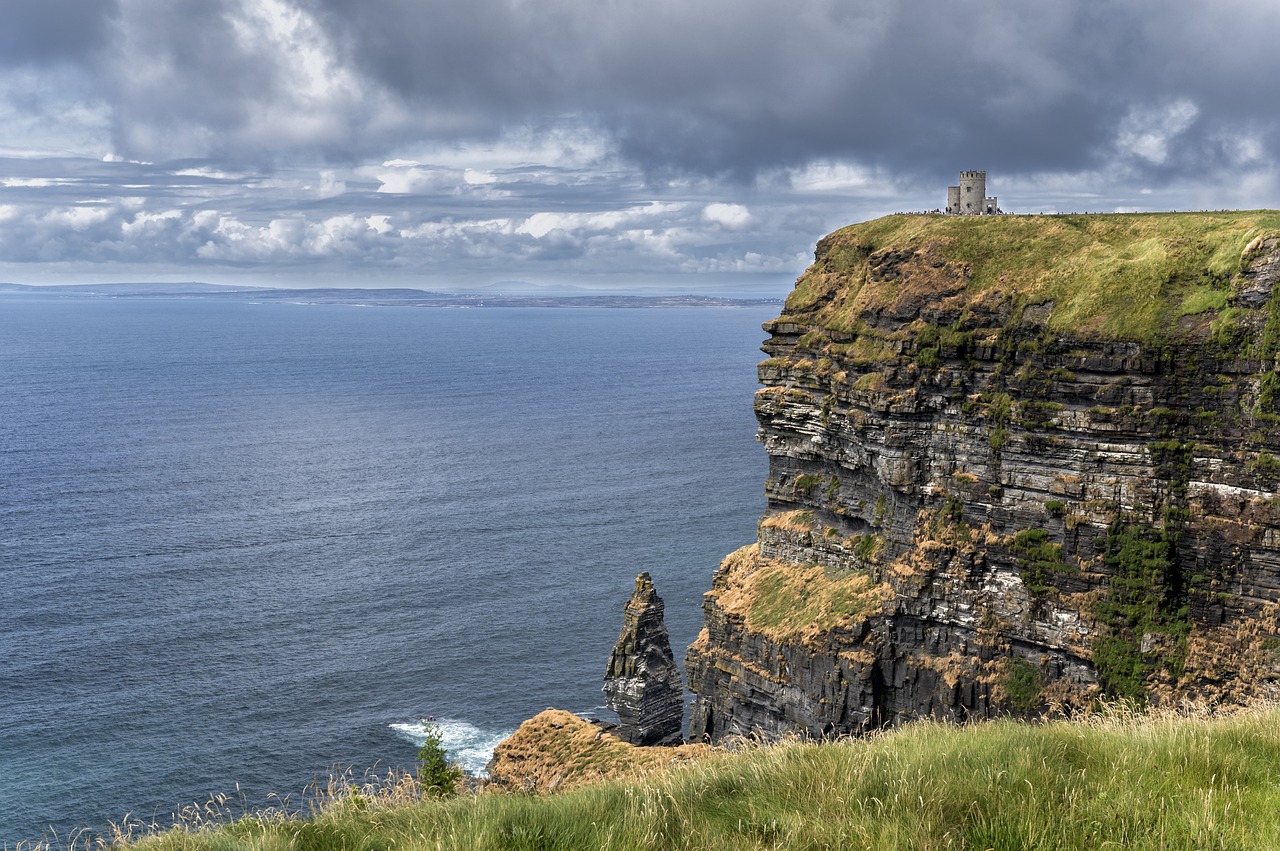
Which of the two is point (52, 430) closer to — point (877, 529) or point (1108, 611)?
point (877, 529)

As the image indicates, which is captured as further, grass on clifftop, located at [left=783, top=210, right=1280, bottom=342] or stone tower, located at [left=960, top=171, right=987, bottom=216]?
stone tower, located at [left=960, top=171, right=987, bottom=216]

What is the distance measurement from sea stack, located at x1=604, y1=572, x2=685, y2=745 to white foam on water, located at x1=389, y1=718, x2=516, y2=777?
1033 centimetres

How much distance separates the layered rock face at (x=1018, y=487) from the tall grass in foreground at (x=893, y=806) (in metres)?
32.1

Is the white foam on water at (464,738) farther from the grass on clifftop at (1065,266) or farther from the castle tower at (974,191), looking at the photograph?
the castle tower at (974,191)

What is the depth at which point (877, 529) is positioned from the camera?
56.2 meters

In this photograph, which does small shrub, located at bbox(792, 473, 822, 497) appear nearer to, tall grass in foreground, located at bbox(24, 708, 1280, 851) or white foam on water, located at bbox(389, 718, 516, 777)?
white foam on water, located at bbox(389, 718, 516, 777)

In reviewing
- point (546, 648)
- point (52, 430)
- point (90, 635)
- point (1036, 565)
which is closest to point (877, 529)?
point (1036, 565)

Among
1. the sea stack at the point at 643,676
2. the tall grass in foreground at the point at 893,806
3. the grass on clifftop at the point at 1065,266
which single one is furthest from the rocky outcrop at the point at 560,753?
the tall grass in foreground at the point at 893,806

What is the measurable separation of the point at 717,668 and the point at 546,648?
104ft

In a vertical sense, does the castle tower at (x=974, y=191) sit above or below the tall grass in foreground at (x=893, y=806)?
above

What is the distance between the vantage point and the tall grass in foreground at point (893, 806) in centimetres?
1118

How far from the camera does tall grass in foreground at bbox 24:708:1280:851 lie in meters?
11.2

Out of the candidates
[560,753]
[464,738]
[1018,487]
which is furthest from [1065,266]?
[464,738]

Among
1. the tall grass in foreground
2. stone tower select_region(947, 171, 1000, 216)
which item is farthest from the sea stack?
the tall grass in foreground
